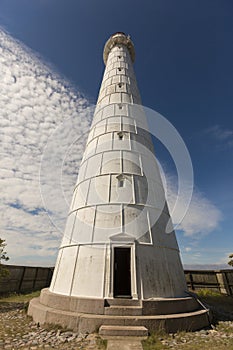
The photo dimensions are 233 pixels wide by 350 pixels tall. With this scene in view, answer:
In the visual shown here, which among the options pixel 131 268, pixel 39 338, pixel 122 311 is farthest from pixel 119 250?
pixel 39 338

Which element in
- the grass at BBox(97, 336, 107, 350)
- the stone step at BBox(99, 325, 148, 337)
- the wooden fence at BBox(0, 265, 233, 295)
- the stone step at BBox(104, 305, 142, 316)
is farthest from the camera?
the wooden fence at BBox(0, 265, 233, 295)

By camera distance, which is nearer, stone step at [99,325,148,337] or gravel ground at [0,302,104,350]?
gravel ground at [0,302,104,350]

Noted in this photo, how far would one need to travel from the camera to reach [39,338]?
5.45 meters

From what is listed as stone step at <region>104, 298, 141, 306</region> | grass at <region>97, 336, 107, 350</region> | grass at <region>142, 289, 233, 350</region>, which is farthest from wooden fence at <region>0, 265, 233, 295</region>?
grass at <region>97, 336, 107, 350</region>

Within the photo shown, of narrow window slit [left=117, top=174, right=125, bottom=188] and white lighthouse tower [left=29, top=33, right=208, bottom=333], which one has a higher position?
narrow window slit [left=117, top=174, right=125, bottom=188]

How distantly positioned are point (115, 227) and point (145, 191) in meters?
2.39

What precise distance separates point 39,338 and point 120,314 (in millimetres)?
2333

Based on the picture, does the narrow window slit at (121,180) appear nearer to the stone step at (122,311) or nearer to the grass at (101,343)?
the stone step at (122,311)

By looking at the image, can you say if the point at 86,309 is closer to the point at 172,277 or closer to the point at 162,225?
the point at 172,277

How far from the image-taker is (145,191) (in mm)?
9328

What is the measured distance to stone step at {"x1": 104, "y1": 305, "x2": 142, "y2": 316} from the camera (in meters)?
6.05

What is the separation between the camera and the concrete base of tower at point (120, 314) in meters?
5.79

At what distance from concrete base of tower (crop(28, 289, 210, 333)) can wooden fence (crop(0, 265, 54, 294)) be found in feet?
26.1

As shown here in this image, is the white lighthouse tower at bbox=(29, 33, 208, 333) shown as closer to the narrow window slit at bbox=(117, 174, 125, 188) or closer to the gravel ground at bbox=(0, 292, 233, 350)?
the narrow window slit at bbox=(117, 174, 125, 188)
